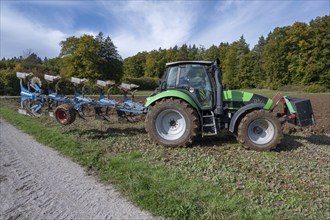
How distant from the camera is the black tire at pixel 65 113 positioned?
27.9 ft

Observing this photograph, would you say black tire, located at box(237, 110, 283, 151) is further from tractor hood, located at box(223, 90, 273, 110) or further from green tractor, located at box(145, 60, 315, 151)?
tractor hood, located at box(223, 90, 273, 110)

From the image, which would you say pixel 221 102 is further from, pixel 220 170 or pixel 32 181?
pixel 32 181

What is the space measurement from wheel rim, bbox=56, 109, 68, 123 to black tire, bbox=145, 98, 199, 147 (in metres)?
2.53

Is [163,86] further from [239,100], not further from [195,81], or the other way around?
[239,100]

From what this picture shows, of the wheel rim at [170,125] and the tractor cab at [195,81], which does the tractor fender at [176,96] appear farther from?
the wheel rim at [170,125]

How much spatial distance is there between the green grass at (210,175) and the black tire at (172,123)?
30 cm

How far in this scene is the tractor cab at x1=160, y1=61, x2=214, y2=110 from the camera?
7676 millimetres

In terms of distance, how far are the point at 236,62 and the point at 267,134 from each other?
6240 cm

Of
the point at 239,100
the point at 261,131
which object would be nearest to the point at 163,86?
the point at 239,100

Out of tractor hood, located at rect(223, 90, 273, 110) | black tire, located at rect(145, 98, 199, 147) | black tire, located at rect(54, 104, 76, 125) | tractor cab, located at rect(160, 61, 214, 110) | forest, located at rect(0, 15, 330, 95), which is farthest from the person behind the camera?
forest, located at rect(0, 15, 330, 95)

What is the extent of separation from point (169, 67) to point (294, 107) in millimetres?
3344

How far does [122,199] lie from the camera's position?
4.64 m

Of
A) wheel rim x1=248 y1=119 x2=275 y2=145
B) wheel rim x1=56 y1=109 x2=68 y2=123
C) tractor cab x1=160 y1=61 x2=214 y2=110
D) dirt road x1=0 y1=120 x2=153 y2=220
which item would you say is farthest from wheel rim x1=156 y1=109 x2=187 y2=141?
wheel rim x1=56 y1=109 x2=68 y2=123

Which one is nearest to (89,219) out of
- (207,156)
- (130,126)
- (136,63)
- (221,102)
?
(207,156)
